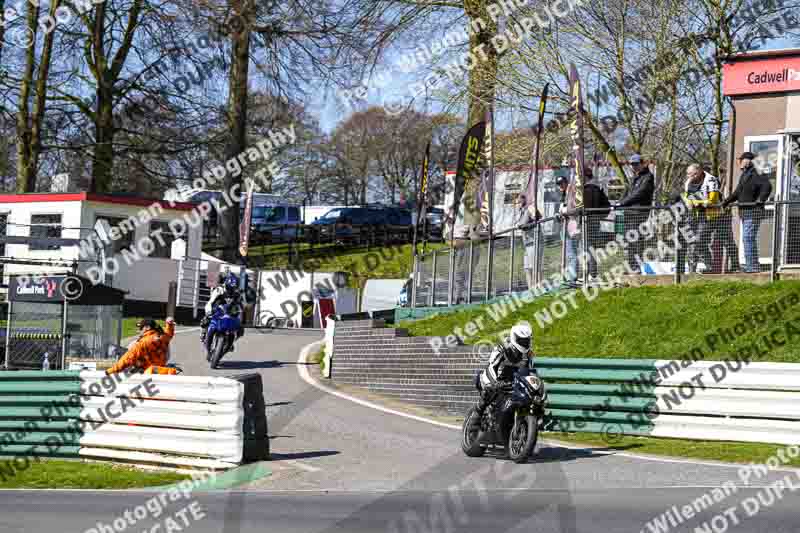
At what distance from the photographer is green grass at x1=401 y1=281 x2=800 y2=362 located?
16.1m

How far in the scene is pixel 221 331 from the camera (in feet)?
73.2

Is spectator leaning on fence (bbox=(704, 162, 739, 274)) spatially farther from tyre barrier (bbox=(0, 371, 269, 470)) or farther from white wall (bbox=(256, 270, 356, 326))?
white wall (bbox=(256, 270, 356, 326))

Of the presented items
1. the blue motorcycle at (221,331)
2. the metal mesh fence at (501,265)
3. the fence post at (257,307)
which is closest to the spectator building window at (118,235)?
the fence post at (257,307)

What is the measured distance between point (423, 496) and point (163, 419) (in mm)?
4068

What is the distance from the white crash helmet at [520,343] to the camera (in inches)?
501

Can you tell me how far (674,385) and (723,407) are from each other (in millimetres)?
647

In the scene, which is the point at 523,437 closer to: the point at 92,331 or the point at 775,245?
the point at 775,245

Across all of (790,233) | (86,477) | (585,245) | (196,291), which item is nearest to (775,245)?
(790,233)

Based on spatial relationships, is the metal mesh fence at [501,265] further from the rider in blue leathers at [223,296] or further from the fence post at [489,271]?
the rider in blue leathers at [223,296]

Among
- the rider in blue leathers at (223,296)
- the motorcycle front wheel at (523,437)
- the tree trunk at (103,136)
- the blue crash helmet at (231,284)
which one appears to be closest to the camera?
the motorcycle front wheel at (523,437)

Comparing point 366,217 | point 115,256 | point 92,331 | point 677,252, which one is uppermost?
point 366,217

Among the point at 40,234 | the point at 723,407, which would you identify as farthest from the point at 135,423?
the point at 40,234

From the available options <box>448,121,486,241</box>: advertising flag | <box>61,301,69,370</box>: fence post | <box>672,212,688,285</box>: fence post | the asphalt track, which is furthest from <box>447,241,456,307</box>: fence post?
the asphalt track

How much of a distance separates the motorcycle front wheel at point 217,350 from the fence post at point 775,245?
33.5ft
